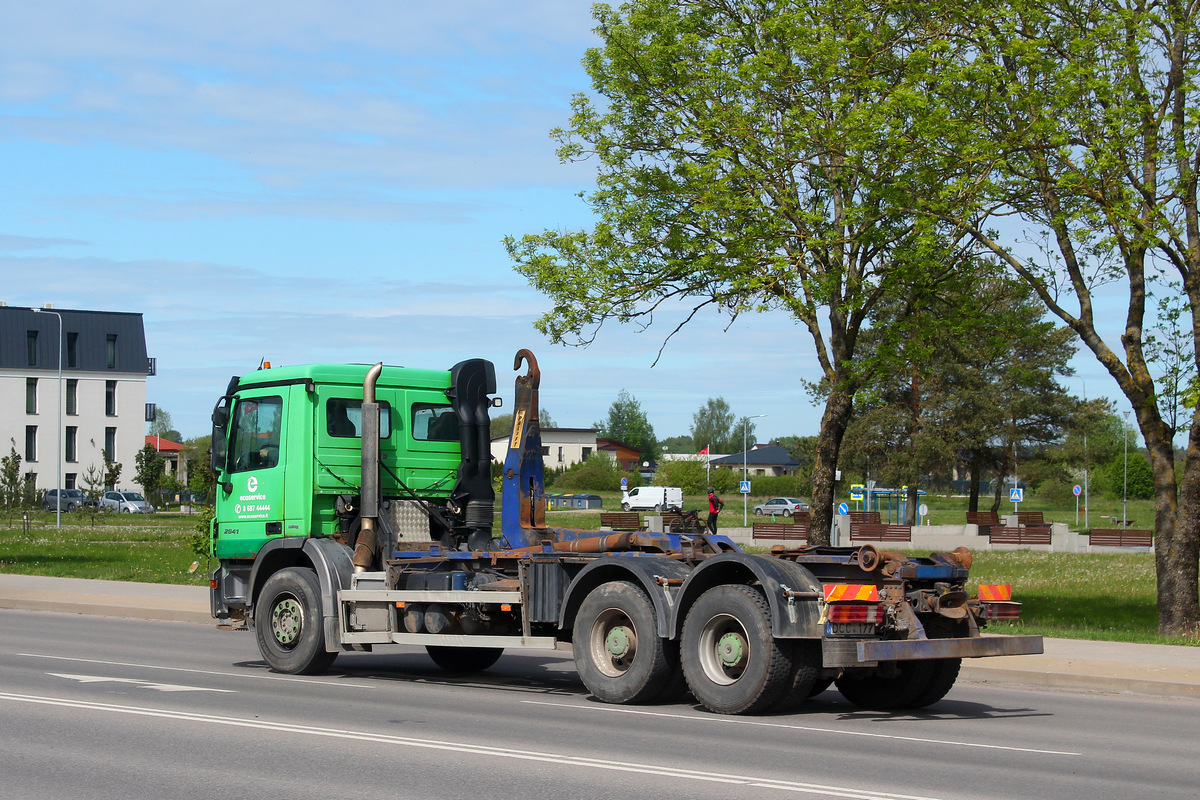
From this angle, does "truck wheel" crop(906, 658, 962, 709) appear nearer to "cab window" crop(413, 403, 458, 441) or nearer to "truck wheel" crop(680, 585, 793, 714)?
"truck wheel" crop(680, 585, 793, 714)

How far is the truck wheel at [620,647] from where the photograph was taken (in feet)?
36.7

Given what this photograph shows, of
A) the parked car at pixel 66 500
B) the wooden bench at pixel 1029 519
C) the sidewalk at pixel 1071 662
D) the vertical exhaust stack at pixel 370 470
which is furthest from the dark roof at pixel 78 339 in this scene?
the vertical exhaust stack at pixel 370 470

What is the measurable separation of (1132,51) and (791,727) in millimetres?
12896

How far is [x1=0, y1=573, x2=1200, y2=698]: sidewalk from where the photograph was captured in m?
14.0

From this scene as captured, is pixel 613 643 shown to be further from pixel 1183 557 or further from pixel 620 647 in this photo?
pixel 1183 557

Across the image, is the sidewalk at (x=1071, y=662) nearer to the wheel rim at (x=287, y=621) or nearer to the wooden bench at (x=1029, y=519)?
the wheel rim at (x=287, y=621)

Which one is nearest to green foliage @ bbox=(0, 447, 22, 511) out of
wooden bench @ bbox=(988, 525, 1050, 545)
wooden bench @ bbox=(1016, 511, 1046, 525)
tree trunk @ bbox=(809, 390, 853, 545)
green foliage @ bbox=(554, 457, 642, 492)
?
wooden bench @ bbox=(988, 525, 1050, 545)

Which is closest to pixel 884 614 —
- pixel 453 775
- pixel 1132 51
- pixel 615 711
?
pixel 615 711

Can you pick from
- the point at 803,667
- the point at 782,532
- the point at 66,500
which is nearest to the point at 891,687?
the point at 803,667

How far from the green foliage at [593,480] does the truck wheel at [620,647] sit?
98.9 meters

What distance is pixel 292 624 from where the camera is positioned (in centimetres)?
1350

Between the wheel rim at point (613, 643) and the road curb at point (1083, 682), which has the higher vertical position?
the wheel rim at point (613, 643)

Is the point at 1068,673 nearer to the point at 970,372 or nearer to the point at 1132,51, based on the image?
the point at 1132,51

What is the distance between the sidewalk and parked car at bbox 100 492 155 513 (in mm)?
57366
